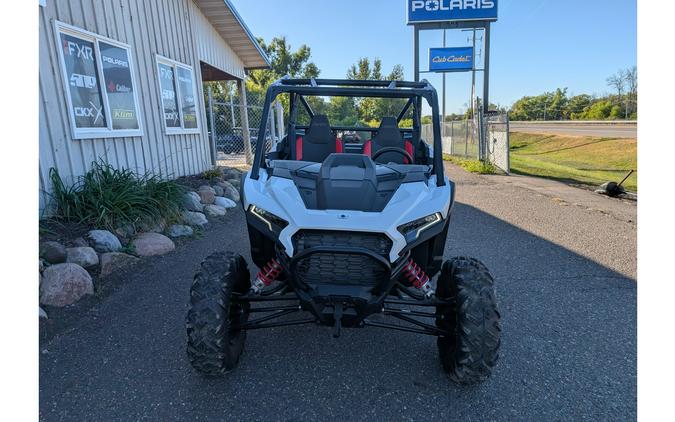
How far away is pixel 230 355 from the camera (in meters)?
2.46

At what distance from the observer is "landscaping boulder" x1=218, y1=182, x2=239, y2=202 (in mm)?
7832

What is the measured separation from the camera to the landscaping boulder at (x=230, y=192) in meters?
7.83

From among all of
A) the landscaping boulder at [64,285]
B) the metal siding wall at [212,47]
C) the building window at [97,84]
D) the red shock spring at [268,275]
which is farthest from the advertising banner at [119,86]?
the red shock spring at [268,275]

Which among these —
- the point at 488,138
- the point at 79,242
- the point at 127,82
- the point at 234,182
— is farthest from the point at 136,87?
the point at 488,138

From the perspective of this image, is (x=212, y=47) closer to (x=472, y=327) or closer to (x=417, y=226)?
(x=417, y=226)

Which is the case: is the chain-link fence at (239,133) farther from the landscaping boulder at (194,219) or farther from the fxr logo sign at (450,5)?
the fxr logo sign at (450,5)

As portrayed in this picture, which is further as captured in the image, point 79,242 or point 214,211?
point 214,211

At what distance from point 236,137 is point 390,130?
12639 mm

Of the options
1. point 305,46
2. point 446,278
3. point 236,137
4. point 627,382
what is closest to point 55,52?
point 446,278

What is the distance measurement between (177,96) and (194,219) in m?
3.88

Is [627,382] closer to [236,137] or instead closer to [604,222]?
[604,222]

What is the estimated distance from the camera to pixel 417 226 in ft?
7.81

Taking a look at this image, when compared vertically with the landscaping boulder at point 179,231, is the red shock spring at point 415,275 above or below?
above

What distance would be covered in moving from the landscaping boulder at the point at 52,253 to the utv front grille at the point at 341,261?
2787 millimetres
